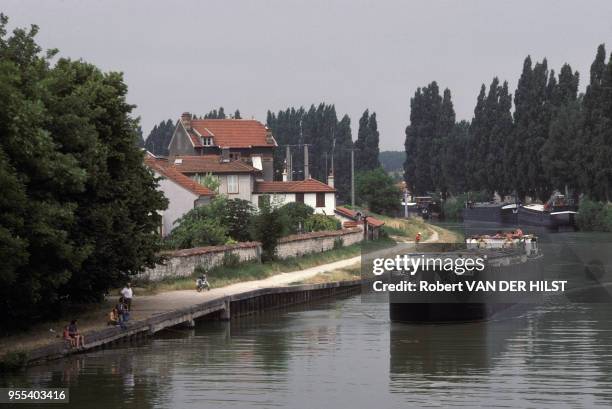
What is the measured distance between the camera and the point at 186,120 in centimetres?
13362

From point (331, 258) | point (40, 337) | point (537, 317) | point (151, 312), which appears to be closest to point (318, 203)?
point (331, 258)

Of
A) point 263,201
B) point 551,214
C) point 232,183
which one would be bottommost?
point 263,201

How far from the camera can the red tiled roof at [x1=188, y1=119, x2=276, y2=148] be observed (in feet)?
429

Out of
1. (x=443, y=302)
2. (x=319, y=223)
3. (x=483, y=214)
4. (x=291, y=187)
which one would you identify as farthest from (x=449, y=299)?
(x=483, y=214)

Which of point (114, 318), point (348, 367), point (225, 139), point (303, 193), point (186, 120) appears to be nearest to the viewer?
point (348, 367)

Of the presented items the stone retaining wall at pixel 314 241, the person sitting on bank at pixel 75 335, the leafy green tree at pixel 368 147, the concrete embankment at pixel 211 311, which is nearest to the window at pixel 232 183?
the stone retaining wall at pixel 314 241

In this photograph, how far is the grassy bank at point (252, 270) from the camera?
200 feet

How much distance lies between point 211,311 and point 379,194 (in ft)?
319

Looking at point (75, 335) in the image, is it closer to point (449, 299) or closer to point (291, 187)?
point (449, 299)

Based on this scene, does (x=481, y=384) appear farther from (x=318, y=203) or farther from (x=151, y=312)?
(x=318, y=203)

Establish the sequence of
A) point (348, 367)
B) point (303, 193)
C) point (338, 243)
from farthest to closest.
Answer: point (303, 193), point (338, 243), point (348, 367)

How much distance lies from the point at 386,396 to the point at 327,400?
201 centimetres

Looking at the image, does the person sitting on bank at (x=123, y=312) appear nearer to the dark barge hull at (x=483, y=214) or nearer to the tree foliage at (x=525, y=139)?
the tree foliage at (x=525, y=139)

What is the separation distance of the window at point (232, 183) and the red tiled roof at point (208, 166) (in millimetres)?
726
